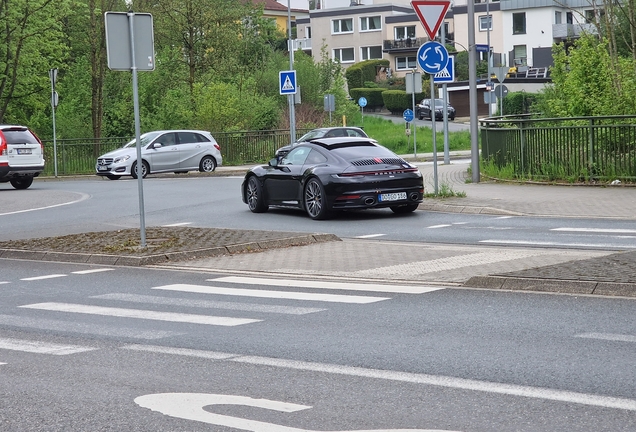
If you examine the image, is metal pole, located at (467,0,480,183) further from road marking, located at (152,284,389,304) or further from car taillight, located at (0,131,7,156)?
road marking, located at (152,284,389,304)

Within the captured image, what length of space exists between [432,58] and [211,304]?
39.7ft

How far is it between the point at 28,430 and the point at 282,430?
1.32m

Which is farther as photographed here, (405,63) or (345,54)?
(345,54)

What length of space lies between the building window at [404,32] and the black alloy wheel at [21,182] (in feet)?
260

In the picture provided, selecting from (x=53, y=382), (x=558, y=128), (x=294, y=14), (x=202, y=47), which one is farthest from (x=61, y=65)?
(x=294, y=14)

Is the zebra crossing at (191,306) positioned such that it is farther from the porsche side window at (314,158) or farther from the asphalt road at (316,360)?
the porsche side window at (314,158)

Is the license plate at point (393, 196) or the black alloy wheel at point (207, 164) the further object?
the black alloy wheel at point (207, 164)

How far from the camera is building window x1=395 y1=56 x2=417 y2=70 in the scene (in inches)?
4321

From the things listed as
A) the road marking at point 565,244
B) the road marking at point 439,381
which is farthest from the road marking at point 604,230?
the road marking at point 439,381

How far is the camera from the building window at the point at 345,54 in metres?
114

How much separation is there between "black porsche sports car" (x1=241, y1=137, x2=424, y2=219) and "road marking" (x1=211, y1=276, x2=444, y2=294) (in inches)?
281

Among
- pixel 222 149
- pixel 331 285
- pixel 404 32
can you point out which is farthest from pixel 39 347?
pixel 404 32

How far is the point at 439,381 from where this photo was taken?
679 cm

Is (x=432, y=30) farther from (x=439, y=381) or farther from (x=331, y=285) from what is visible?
(x=439, y=381)
